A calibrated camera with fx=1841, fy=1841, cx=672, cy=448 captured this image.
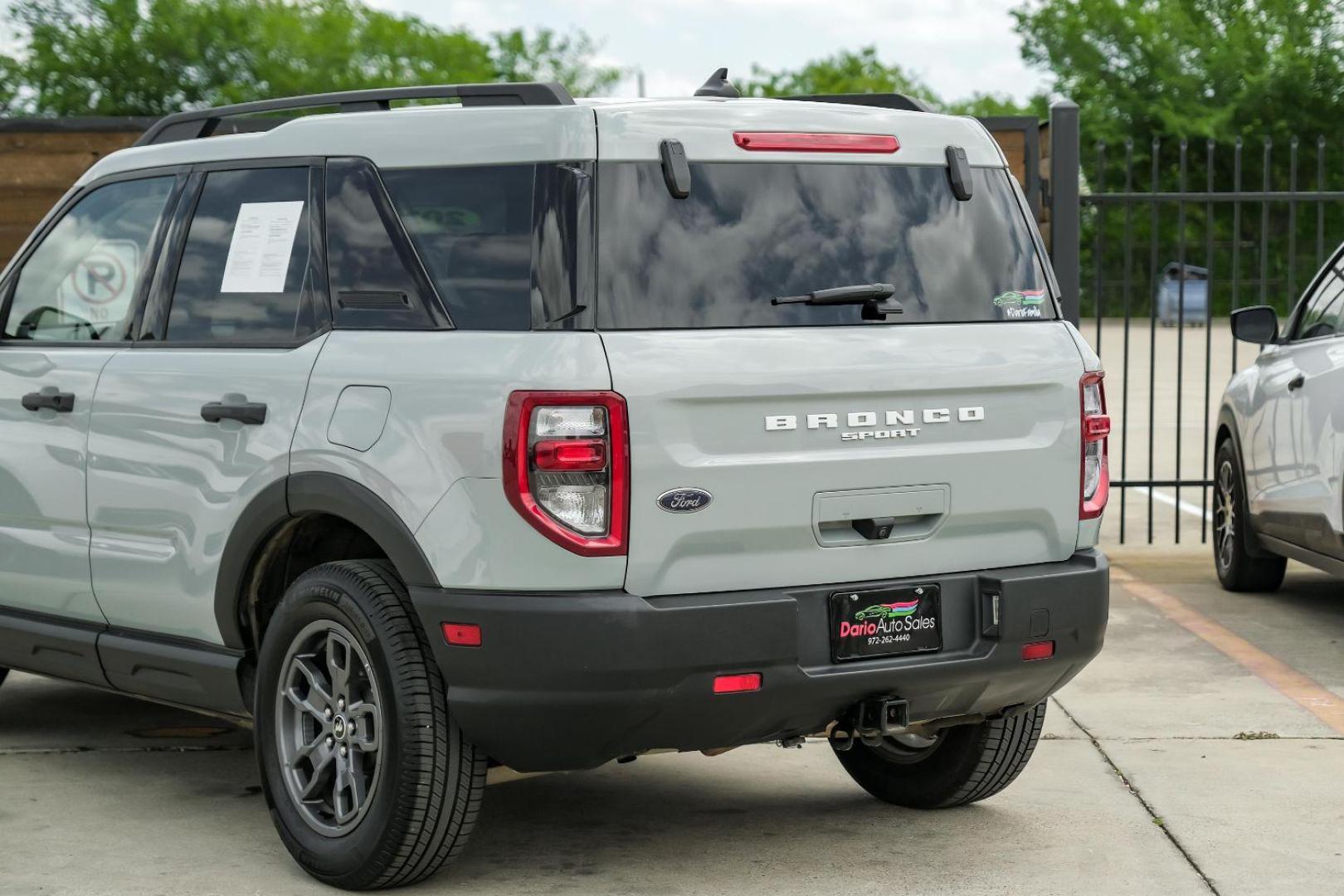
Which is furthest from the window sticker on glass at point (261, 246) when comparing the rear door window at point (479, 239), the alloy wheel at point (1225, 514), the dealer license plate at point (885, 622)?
the alloy wheel at point (1225, 514)

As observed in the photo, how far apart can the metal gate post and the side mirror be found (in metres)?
1.61

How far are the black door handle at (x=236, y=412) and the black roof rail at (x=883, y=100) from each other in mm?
1619

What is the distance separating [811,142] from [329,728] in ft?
6.17

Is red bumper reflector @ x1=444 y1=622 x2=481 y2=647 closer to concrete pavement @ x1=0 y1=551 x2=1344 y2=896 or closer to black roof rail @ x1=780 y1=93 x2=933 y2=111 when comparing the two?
concrete pavement @ x1=0 y1=551 x2=1344 y2=896

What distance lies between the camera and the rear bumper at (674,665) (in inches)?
160

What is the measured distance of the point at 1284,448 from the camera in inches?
329

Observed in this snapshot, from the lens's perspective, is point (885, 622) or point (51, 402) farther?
point (51, 402)

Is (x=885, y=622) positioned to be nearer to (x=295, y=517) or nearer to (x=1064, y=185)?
(x=295, y=517)

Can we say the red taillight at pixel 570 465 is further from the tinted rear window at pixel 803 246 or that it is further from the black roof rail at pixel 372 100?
the black roof rail at pixel 372 100

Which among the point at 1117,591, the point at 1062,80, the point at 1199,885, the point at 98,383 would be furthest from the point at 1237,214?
the point at 1062,80

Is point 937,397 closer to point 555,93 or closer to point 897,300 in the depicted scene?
point 897,300

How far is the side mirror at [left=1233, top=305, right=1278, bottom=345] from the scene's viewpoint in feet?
27.8

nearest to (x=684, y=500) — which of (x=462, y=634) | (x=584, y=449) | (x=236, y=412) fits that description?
(x=584, y=449)

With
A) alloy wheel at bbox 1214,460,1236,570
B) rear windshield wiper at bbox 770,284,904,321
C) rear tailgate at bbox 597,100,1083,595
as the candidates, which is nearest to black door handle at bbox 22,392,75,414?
rear tailgate at bbox 597,100,1083,595
